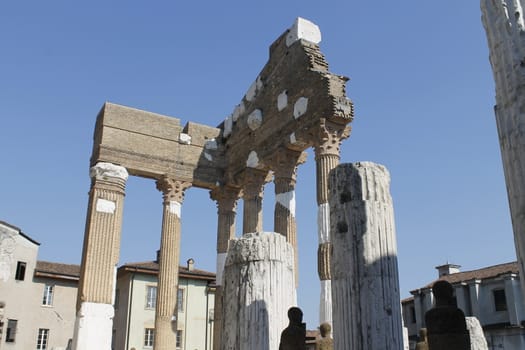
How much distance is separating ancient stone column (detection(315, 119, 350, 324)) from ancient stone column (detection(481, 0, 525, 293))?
916cm

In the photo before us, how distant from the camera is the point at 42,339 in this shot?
32156 mm

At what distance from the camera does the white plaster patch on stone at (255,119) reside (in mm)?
17766

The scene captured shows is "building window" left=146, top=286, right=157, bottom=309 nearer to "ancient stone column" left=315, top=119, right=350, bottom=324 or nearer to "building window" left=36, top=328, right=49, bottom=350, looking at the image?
"building window" left=36, top=328, right=49, bottom=350

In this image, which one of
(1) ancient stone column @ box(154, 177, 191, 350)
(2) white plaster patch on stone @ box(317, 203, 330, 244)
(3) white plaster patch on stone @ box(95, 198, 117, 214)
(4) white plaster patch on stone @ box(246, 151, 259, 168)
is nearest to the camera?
(2) white plaster patch on stone @ box(317, 203, 330, 244)

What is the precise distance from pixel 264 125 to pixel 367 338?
12.2 m

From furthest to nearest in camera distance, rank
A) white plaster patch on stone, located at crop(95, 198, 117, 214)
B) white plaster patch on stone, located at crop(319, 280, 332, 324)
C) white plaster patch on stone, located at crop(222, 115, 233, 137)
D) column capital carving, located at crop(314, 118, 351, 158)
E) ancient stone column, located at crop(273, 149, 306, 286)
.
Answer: white plaster patch on stone, located at crop(222, 115, 233, 137) → white plaster patch on stone, located at crop(95, 198, 117, 214) → ancient stone column, located at crop(273, 149, 306, 286) → column capital carving, located at crop(314, 118, 351, 158) → white plaster patch on stone, located at crop(319, 280, 332, 324)

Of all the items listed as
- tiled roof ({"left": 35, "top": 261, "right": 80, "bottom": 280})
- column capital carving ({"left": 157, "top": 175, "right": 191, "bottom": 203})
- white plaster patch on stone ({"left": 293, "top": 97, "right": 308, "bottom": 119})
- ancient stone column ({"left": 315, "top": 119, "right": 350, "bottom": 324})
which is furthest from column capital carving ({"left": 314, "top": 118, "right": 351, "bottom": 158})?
tiled roof ({"left": 35, "top": 261, "right": 80, "bottom": 280})

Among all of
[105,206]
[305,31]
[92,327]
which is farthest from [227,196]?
Answer: [305,31]

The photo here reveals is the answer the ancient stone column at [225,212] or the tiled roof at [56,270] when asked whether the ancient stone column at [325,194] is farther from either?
the tiled roof at [56,270]

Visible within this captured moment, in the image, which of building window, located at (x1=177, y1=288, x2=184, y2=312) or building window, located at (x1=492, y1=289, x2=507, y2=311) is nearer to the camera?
building window, located at (x1=492, y1=289, x2=507, y2=311)

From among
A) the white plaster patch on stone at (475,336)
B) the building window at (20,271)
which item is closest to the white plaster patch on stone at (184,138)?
the white plaster patch on stone at (475,336)

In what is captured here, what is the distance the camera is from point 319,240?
13625 millimetres

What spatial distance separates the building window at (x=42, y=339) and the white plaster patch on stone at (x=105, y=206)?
719 inches

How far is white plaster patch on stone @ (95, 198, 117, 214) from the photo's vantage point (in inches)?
683
